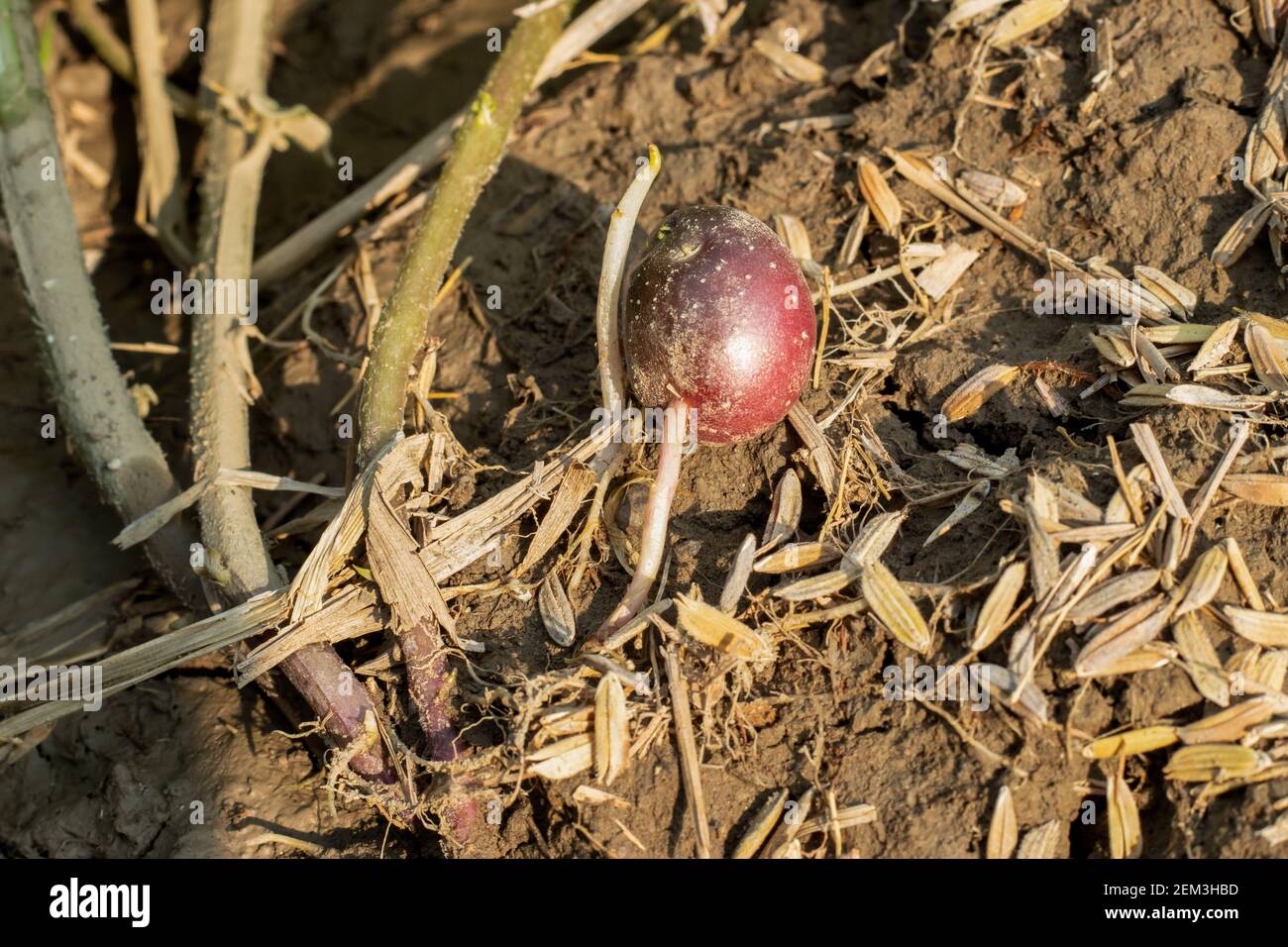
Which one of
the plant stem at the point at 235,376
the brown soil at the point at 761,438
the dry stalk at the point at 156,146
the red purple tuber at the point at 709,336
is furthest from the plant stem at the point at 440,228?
the dry stalk at the point at 156,146

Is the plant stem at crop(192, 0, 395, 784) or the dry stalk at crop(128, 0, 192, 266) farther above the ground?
the dry stalk at crop(128, 0, 192, 266)

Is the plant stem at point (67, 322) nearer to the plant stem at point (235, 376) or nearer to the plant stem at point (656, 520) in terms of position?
the plant stem at point (235, 376)

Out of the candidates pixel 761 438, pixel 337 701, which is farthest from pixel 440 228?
pixel 337 701

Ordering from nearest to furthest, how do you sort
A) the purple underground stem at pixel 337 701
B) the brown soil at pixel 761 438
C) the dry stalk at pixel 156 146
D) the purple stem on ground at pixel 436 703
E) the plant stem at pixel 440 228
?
1. the brown soil at pixel 761 438
2. the purple stem on ground at pixel 436 703
3. the purple underground stem at pixel 337 701
4. the plant stem at pixel 440 228
5. the dry stalk at pixel 156 146

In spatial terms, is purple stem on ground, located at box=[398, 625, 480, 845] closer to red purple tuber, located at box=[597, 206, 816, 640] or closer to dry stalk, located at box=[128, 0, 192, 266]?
red purple tuber, located at box=[597, 206, 816, 640]

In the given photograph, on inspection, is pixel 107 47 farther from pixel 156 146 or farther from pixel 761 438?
pixel 761 438

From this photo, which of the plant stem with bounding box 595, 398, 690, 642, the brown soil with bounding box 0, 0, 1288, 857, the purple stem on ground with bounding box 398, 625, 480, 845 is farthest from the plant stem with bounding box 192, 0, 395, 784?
the plant stem with bounding box 595, 398, 690, 642

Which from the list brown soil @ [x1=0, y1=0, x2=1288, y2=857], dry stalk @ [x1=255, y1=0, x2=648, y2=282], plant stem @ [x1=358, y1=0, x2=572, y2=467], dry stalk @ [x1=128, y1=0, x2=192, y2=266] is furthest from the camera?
dry stalk @ [x1=128, y1=0, x2=192, y2=266]
